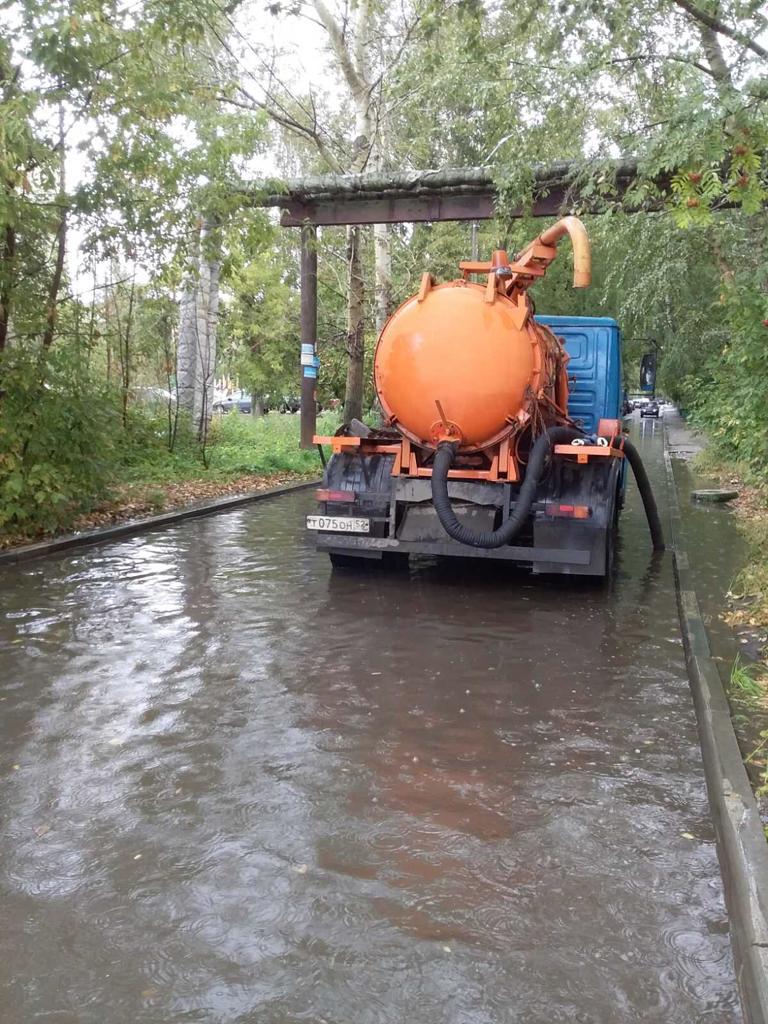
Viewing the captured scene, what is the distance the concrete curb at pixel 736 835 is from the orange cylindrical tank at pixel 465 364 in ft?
9.00

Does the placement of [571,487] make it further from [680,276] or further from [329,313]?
[329,313]

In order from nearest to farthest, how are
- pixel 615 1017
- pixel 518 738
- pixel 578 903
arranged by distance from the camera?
pixel 615 1017 → pixel 578 903 → pixel 518 738

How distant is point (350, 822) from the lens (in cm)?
390

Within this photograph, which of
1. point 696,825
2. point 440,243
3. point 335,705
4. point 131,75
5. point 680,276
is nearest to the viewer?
point 696,825

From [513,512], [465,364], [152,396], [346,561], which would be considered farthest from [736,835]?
[152,396]

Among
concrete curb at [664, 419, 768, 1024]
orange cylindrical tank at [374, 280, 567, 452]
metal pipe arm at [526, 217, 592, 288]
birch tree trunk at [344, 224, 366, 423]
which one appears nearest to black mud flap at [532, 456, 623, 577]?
orange cylindrical tank at [374, 280, 567, 452]

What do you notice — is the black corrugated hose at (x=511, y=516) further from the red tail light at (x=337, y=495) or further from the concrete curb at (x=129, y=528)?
the concrete curb at (x=129, y=528)

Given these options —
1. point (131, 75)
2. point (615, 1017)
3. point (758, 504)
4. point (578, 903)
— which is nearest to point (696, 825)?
point (578, 903)

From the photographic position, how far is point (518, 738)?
489 centimetres

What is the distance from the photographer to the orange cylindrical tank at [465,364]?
25.3 ft

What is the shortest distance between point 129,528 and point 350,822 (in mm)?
8037

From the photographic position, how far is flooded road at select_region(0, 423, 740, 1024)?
284 cm

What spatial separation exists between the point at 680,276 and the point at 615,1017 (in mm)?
18963

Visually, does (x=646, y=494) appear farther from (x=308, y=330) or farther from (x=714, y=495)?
(x=308, y=330)
